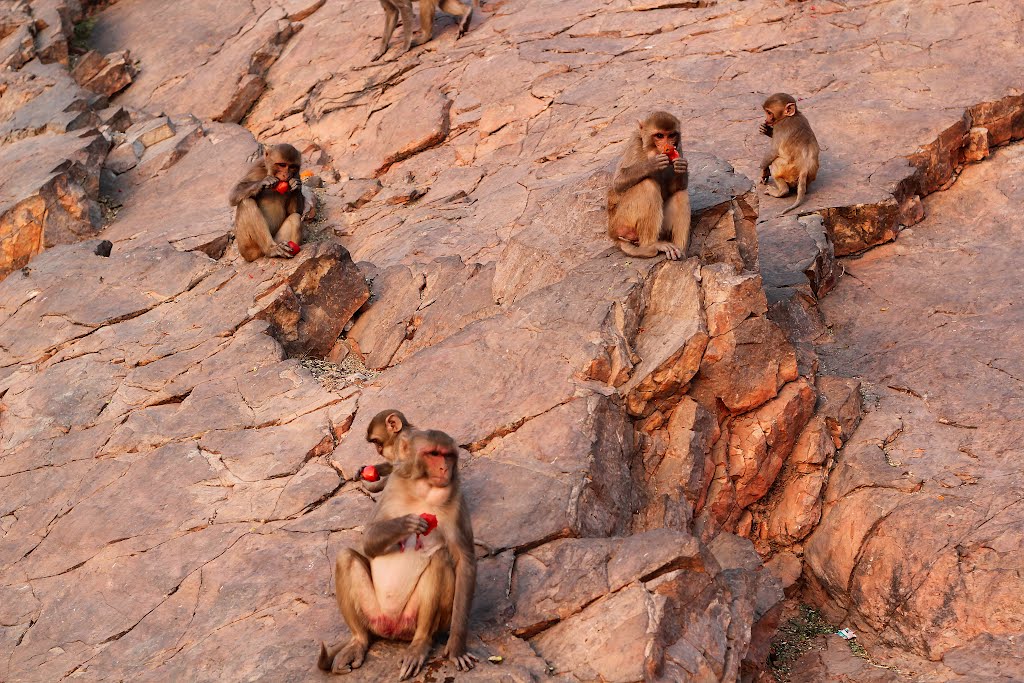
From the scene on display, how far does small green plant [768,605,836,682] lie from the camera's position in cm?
808

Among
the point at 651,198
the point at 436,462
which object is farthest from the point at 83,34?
the point at 436,462

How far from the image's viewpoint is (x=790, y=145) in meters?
11.5

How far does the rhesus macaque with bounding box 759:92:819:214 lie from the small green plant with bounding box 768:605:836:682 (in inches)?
183

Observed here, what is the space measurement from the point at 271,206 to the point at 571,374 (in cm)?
425

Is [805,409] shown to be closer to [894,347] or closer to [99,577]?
[894,347]

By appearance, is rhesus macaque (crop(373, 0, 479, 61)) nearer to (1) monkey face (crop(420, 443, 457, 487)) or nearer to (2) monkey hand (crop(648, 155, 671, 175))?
(2) monkey hand (crop(648, 155, 671, 175))

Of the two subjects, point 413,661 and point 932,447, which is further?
point 932,447

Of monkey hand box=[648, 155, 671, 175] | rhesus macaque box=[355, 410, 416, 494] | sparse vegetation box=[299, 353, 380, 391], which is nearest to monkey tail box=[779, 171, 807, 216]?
monkey hand box=[648, 155, 671, 175]

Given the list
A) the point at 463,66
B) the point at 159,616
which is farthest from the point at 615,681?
the point at 463,66

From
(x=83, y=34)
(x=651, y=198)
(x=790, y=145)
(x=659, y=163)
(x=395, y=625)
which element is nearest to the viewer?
(x=395, y=625)

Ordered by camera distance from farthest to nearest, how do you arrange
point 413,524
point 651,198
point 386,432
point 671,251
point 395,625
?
point 671,251
point 651,198
point 386,432
point 395,625
point 413,524

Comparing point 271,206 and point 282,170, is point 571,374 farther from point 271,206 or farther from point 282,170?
point 271,206

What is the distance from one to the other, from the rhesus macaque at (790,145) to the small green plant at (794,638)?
4.66 m

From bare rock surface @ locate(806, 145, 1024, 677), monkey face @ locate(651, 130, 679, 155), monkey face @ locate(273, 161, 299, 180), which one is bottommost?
bare rock surface @ locate(806, 145, 1024, 677)
